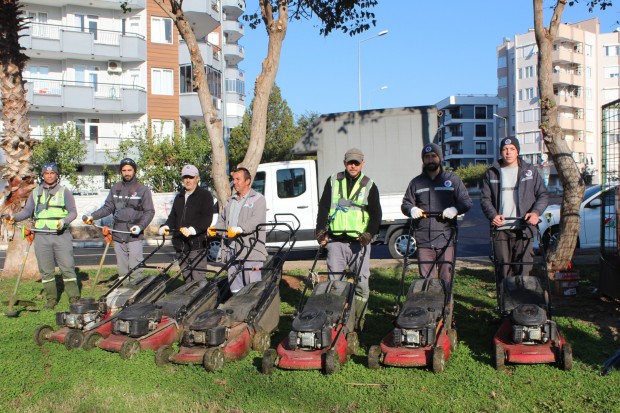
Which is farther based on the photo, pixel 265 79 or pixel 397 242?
pixel 397 242

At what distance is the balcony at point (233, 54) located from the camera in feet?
189

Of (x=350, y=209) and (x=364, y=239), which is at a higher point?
(x=350, y=209)

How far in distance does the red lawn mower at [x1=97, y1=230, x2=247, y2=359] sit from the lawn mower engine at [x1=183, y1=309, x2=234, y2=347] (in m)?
0.55

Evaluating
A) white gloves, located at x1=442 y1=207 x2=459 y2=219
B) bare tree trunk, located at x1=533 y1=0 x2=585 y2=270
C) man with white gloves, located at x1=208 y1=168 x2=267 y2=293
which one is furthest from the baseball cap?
bare tree trunk, located at x1=533 y1=0 x2=585 y2=270

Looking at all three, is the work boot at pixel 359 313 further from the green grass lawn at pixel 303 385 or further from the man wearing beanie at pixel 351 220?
the green grass lawn at pixel 303 385

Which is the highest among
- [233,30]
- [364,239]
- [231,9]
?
[231,9]

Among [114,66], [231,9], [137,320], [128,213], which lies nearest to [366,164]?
[128,213]

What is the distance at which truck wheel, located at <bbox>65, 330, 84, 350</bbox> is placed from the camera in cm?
649

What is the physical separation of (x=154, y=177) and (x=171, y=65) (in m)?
13.0

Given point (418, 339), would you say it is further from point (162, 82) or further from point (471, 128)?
point (471, 128)

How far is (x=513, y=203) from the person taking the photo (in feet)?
22.0

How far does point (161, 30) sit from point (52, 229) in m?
34.5

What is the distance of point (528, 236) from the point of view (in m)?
6.56

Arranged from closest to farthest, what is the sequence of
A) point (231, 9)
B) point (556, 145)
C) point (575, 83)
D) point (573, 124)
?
1. point (556, 145)
2. point (231, 9)
3. point (573, 124)
4. point (575, 83)
